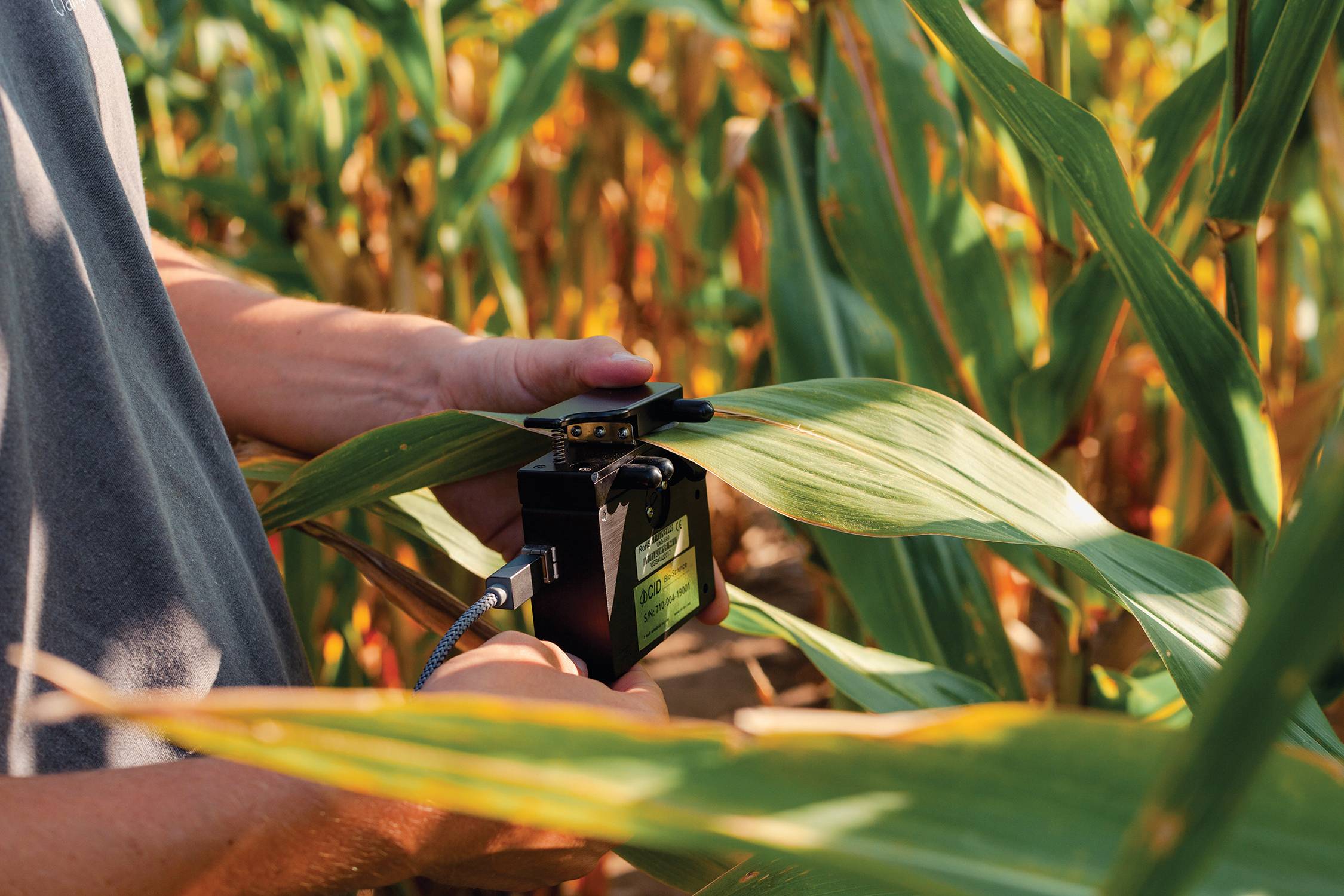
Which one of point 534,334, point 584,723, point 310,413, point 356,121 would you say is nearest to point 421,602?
point 310,413

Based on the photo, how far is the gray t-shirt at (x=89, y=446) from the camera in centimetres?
39

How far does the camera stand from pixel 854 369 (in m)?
0.76

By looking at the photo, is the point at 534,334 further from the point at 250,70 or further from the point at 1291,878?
the point at 1291,878

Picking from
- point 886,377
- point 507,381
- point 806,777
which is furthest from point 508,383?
point 806,777

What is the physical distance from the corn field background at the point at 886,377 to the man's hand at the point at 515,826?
0.27 ft

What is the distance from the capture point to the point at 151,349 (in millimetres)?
489

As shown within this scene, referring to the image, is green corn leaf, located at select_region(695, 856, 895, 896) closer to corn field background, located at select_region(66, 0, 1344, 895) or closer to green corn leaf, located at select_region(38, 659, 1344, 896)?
corn field background, located at select_region(66, 0, 1344, 895)

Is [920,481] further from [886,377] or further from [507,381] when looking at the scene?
[886,377]

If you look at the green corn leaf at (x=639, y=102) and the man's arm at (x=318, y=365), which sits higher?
the green corn leaf at (x=639, y=102)

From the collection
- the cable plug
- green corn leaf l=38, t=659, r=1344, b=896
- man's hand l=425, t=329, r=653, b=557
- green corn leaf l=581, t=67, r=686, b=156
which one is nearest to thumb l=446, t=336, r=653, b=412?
man's hand l=425, t=329, r=653, b=557

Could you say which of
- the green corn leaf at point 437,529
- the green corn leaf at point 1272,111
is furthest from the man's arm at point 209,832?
the green corn leaf at point 1272,111

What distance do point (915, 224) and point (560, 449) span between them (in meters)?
0.38

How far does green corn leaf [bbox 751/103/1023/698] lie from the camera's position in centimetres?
71

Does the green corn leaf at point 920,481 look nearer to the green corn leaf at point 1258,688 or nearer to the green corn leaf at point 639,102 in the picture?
the green corn leaf at point 1258,688
